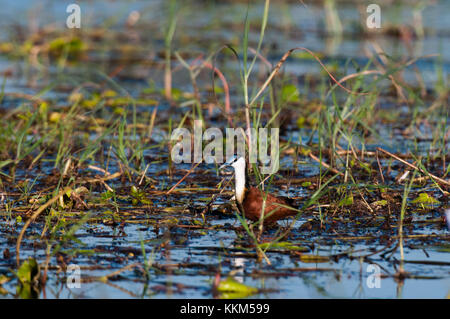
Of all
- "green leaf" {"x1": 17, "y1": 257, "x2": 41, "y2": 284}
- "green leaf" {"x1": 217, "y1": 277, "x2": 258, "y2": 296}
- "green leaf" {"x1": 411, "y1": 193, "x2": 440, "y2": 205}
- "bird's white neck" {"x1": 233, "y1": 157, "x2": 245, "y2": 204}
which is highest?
"bird's white neck" {"x1": 233, "y1": 157, "x2": 245, "y2": 204}

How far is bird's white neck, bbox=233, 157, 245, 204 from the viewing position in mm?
5680

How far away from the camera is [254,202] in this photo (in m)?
5.57

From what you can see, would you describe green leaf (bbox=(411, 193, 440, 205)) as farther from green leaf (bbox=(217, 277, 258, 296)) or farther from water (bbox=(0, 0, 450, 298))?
green leaf (bbox=(217, 277, 258, 296))

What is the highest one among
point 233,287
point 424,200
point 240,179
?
point 240,179

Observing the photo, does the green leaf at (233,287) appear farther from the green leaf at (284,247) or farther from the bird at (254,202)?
the bird at (254,202)

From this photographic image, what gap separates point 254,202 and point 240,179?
22 centimetres

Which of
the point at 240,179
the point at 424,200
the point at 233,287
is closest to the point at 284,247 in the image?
the point at 240,179

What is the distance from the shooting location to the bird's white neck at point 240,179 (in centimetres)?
568

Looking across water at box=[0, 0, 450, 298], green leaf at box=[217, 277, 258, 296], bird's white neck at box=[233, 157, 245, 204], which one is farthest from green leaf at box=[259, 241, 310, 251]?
green leaf at box=[217, 277, 258, 296]

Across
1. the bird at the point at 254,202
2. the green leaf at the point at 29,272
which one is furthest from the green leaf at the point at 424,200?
the green leaf at the point at 29,272

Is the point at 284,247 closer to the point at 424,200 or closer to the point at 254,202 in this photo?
the point at 254,202

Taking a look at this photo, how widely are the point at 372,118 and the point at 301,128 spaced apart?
963 millimetres

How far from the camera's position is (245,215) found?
563 centimetres
